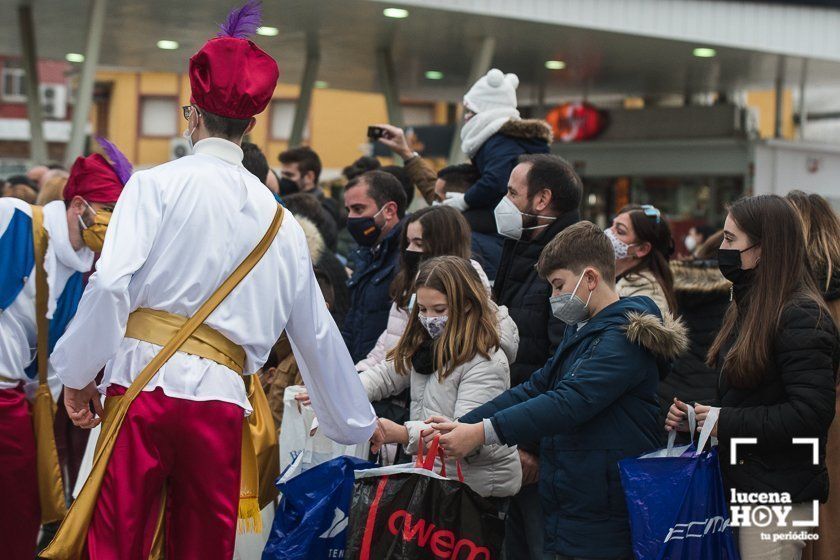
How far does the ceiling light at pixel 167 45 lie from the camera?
64.2 ft

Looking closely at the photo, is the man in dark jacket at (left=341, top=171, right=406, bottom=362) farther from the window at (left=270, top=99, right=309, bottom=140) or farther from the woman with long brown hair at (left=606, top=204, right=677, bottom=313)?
the window at (left=270, top=99, right=309, bottom=140)

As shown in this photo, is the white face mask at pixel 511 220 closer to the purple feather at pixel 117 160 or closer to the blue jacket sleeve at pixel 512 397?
the blue jacket sleeve at pixel 512 397

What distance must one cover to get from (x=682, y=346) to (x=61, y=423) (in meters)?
4.11

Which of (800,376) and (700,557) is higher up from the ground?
(800,376)

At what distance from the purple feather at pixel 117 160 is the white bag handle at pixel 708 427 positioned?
2.93 meters

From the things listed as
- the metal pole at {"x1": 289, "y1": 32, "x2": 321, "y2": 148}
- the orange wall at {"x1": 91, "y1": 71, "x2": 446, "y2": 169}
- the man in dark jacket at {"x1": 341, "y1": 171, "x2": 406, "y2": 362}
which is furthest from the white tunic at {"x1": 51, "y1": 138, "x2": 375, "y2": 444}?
the orange wall at {"x1": 91, "y1": 71, "x2": 446, "y2": 169}

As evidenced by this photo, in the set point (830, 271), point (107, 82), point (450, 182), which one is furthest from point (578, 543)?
point (107, 82)

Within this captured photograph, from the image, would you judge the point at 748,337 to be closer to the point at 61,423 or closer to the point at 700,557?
the point at 700,557

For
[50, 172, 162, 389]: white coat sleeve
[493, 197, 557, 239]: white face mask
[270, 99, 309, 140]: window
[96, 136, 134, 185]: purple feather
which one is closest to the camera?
[50, 172, 162, 389]: white coat sleeve

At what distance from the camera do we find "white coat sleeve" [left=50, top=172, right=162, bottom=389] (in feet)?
12.9

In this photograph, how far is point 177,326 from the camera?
13.5 feet

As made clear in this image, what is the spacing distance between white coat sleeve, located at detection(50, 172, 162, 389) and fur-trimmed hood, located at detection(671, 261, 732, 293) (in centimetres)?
341

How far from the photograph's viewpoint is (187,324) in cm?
410

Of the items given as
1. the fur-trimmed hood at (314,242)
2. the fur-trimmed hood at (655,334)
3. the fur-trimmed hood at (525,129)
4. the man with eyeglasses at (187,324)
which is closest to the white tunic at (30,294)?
the fur-trimmed hood at (314,242)
